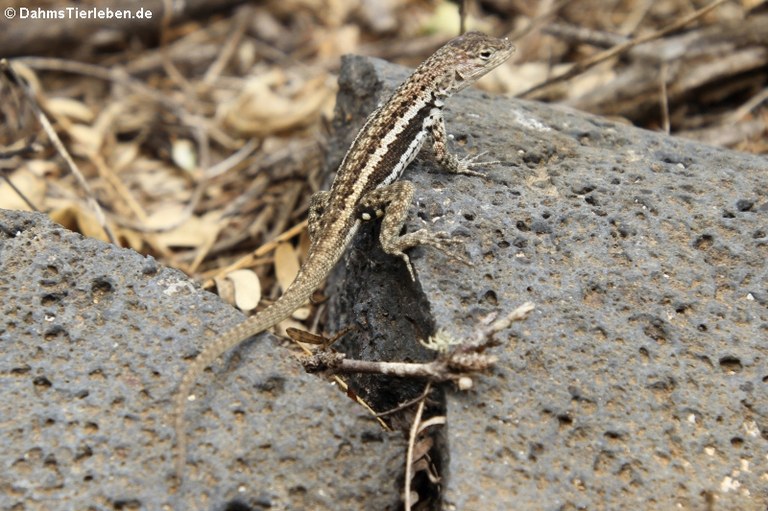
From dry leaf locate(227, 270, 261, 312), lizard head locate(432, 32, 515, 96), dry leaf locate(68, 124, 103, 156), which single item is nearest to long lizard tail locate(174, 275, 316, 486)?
dry leaf locate(227, 270, 261, 312)

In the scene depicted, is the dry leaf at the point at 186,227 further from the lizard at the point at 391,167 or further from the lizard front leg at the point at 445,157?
the lizard front leg at the point at 445,157

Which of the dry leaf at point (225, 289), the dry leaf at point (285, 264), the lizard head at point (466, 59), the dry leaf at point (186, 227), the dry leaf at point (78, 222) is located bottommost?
the dry leaf at point (186, 227)

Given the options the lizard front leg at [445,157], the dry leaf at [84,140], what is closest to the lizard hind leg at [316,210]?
the lizard front leg at [445,157]

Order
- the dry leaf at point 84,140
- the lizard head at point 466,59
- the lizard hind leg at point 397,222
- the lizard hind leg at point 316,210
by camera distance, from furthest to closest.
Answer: the dry leaf at point 84,140 → the lizard head at point 466,59 → the lizard hind leg at point 316,210 → the lizard hind leg at point 397,222

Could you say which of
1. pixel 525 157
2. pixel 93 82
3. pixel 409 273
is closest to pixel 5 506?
pixel 409 273

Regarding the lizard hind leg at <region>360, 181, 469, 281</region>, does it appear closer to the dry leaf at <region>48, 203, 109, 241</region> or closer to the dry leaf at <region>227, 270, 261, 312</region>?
the dry leaf at <region>227, 270, 261, 312</region>

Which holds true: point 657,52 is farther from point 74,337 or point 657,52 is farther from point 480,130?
point 74,337

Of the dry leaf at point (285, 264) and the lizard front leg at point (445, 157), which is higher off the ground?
the lizard front leg at point (445, 157)
